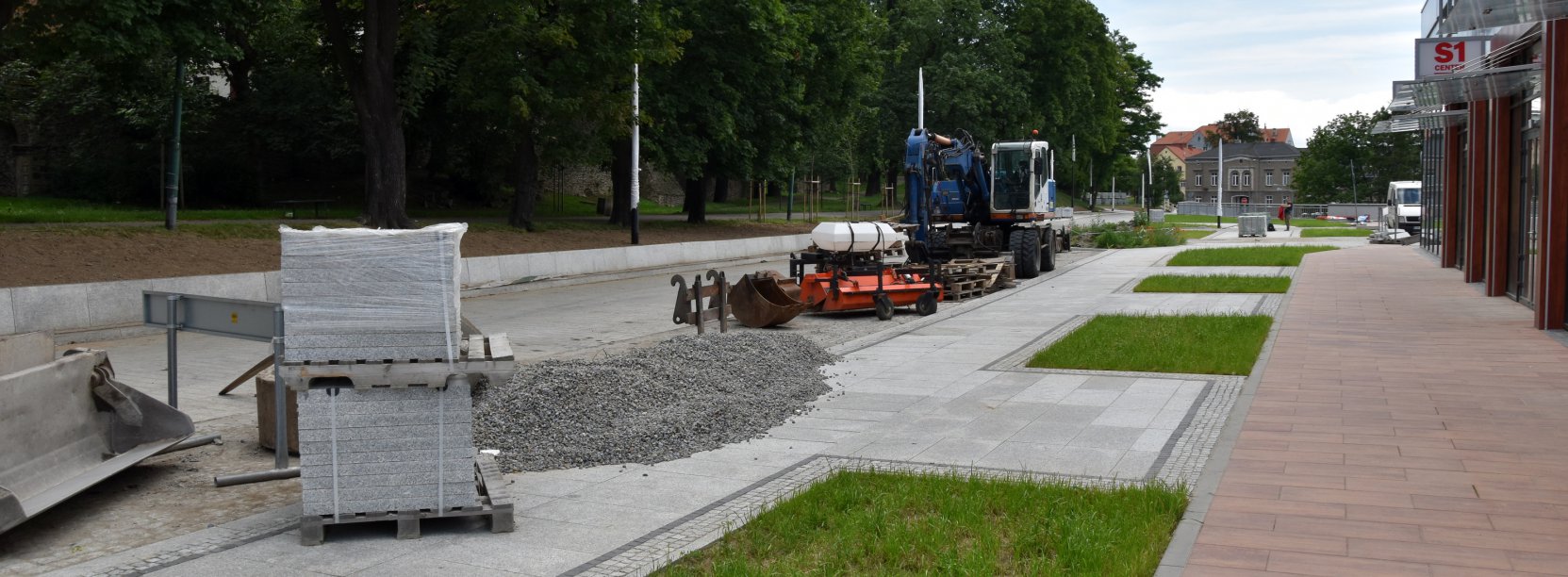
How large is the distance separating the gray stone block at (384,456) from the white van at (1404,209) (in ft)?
155

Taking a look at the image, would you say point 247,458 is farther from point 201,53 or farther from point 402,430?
point 201,53

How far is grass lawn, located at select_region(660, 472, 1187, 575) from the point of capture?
223 inches

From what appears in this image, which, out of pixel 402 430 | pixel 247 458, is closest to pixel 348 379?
pixel 402 430

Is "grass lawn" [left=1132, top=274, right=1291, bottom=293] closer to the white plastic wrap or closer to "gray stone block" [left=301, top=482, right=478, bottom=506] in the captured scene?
"gray stone block" [left=301, top=482, right=478, bottom=506]

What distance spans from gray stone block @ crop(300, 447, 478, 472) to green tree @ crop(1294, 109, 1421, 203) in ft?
342

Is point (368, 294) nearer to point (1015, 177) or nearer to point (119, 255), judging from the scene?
point (119, 255)

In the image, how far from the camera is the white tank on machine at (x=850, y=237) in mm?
18625

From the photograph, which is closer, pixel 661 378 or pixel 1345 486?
pixel 1345 486

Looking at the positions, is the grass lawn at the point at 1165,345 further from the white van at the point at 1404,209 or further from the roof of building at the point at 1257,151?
the roof of building at the point at 1257,151

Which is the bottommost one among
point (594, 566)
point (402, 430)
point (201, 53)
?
point (594, 566)

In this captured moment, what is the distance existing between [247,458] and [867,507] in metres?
4.57

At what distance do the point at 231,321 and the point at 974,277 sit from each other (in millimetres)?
16345

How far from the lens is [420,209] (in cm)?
4044

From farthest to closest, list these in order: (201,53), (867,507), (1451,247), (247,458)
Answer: (1451,247)
(201,53)
(247,458)
(867,507)
